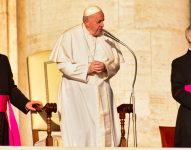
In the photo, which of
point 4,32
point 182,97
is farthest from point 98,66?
Answer: point 4,32

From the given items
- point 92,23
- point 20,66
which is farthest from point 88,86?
point 20,66

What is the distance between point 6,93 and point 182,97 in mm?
1908

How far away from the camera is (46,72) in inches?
266

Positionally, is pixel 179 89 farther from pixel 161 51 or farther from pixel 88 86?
pixel 161 51

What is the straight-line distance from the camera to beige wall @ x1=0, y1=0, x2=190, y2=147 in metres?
6.91

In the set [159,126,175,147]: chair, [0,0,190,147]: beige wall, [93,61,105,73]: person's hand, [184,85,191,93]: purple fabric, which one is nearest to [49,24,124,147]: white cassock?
[93,61,105,73]: person's hand

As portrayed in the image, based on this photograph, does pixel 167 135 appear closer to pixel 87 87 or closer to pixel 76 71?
pixel 87 87

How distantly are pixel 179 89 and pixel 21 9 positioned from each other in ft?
14.2

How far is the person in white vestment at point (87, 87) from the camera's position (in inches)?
180

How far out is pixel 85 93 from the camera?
470 centimetres

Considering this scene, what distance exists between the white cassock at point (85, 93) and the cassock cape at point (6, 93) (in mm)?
439

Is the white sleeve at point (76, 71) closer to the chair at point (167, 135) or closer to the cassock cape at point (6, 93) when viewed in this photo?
the cassock cape at point (6, 93)

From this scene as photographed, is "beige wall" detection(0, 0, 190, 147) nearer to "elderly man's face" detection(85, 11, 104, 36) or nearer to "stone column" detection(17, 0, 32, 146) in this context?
"stone column" detection(17, 0, 32, 146)

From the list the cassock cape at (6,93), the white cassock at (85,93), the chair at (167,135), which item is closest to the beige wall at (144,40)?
the chair at (167,135)
